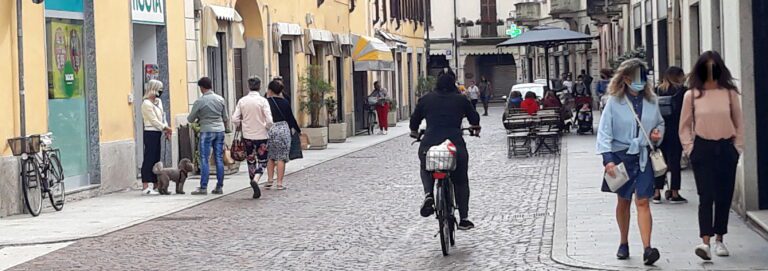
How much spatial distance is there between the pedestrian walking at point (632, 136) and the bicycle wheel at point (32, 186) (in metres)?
7.87

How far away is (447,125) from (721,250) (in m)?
2.63

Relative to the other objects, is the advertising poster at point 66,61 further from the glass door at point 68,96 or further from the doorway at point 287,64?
the doorway at point 287,64

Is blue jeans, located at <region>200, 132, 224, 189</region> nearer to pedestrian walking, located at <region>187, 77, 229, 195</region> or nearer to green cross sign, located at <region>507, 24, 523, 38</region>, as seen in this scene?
pedestrian walking, located at <region>187, 77, 229, 195</region>

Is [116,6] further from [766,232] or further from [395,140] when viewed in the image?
[395,140]

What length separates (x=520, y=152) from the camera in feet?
88.2

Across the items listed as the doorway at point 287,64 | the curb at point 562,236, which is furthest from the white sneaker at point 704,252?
the doorway at point 287,64

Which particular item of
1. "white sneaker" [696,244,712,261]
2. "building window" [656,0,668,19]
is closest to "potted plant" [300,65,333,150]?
"building window" [656,0,668,19]

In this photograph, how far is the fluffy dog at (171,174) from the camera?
62.6 ft

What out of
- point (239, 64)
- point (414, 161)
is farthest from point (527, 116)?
point (239, 64)

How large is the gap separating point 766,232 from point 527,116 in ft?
50.7

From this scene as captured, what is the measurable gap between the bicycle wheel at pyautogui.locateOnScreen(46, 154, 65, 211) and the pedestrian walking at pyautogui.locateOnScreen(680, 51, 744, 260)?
8598 mm

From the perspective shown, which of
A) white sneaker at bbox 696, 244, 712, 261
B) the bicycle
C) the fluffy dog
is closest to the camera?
white sneaker at bbox 696, 244, 712, 261

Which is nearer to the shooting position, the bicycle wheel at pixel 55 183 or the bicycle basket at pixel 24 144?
the bicycle basket at pixel 24 144

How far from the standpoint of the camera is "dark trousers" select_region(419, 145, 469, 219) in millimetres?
12305
